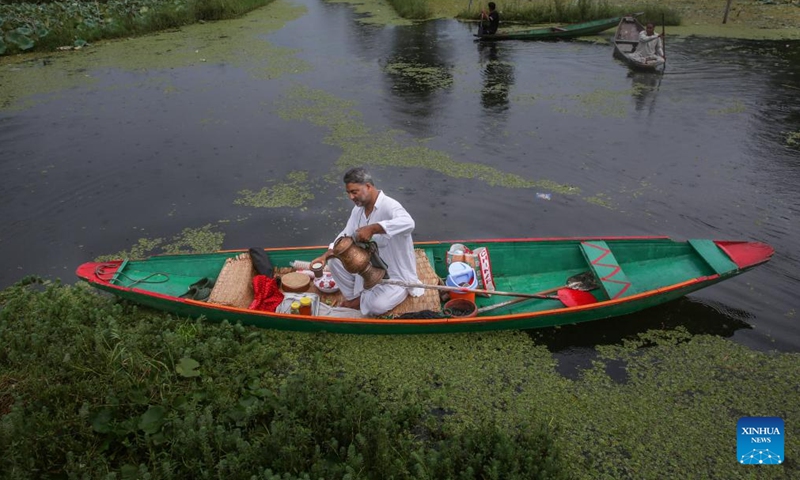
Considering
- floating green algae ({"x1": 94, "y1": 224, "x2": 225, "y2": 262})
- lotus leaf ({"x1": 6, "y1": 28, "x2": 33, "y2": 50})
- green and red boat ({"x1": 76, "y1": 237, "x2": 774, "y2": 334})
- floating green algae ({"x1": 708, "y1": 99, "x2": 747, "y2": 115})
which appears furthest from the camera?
lotus leaf ({"x1": 6, "y1": 28, "x2": 33, "y2": 50})

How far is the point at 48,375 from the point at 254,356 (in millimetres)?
1447

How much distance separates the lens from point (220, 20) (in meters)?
17.9

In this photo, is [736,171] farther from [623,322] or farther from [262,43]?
[262,43]

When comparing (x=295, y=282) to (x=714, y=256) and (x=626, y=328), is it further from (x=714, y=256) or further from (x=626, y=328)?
(x=714, y=256)

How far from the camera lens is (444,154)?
8.44 meters

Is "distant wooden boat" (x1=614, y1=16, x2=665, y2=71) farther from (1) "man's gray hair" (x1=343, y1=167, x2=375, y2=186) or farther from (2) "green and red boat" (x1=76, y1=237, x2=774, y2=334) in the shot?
(1) "man's gray hair" (x1=343, y1=167, x2=375, y2=186)

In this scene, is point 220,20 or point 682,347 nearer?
point 682,347

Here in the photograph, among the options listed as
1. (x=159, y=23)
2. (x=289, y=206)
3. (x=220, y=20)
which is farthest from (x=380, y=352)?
(x=220, y=20)

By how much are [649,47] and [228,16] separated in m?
13.3

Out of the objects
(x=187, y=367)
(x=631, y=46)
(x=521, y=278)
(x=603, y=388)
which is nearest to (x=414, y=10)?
(x=631, y=46)

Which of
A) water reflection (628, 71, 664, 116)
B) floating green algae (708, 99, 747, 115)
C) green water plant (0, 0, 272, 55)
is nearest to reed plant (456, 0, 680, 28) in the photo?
water reflection (628, 71, 664, 116)

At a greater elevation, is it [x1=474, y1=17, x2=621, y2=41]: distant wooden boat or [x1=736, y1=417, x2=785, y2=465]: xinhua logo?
[x1=474, y1=17, x2=621, y2=41]: distant wooden boat

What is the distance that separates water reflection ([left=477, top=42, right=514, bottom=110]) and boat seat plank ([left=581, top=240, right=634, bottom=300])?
576cm

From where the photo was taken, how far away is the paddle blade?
462 centimetres
